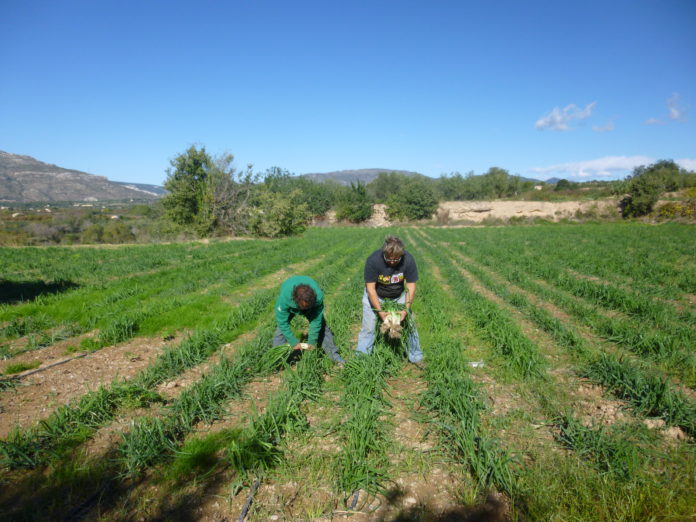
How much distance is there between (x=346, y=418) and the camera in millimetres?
3812

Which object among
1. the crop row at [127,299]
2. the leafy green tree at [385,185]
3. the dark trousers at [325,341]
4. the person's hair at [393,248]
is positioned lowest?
the crop row at [127,299]

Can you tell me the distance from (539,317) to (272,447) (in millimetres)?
6072

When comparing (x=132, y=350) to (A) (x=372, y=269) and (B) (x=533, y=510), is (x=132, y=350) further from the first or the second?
(B) (x=533, y=510)

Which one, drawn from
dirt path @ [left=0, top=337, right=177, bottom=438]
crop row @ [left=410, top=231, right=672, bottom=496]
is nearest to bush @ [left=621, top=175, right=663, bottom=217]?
crop row @ [left=410, top=231, right=672, bottom=496]

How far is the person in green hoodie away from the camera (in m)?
4.01

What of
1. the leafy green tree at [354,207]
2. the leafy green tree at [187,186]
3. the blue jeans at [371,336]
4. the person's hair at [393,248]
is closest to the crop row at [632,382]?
the blue jeans at [371,336]

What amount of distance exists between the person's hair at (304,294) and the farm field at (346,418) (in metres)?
0.99

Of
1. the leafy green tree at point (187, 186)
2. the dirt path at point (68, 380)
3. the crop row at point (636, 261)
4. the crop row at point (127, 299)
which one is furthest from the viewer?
the leafy green tree at point (187, 186)

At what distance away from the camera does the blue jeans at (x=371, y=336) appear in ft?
16.1

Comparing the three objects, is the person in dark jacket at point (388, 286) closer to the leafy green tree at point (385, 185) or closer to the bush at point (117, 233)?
the bush at point (117, 233)

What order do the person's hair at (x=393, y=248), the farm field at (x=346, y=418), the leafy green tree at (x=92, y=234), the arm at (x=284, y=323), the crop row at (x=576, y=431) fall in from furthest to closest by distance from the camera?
the leafy green tree at (x=92, y=234)
the arm at (x=284, y=323)
the person's hair at (x=393, y=248)
the crop row at (x=576, y=431)
the farm field at (x=346, y=418)

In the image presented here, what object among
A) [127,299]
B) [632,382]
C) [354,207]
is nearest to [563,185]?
[354,207]

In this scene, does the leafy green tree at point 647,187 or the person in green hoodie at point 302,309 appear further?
the leafy green tree at point 647,187

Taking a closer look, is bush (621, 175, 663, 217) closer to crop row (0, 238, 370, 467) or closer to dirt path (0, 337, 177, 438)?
crop row (0, 238, 370, 467)
